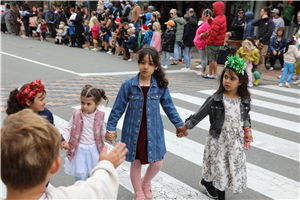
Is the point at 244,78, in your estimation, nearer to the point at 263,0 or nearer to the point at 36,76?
the point at 36,76

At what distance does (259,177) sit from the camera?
13.3 ft

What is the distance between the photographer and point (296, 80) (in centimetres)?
1055

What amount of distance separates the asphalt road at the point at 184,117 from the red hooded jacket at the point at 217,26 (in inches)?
54.4

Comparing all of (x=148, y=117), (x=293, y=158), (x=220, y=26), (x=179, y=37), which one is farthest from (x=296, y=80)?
(x=148, y=117)

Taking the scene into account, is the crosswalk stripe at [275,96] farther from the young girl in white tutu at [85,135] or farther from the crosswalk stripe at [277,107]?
the young girl in white tutu at [85,135]

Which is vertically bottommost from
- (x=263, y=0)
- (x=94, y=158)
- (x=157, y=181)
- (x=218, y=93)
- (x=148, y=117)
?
(x=157, y=181)

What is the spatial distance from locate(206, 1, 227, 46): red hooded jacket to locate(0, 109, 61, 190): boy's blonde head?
29.9ft

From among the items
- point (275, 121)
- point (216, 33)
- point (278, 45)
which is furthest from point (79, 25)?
point (275, 121)

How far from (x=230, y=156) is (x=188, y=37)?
30.7 feet

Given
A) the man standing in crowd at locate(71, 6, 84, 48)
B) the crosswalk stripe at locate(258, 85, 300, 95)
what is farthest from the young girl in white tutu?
the man standing in crowd at locate(71, 6, 84, 48)

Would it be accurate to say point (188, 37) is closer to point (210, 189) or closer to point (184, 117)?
point (184, 117)

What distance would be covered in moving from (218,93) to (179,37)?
912 centimetres

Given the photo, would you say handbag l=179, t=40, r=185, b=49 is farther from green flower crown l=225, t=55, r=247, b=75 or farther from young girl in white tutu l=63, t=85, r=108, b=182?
young girl in white tutu l=63, t=85, r=108, b=182

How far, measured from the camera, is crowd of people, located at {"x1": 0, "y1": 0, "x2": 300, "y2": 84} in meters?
9.87
